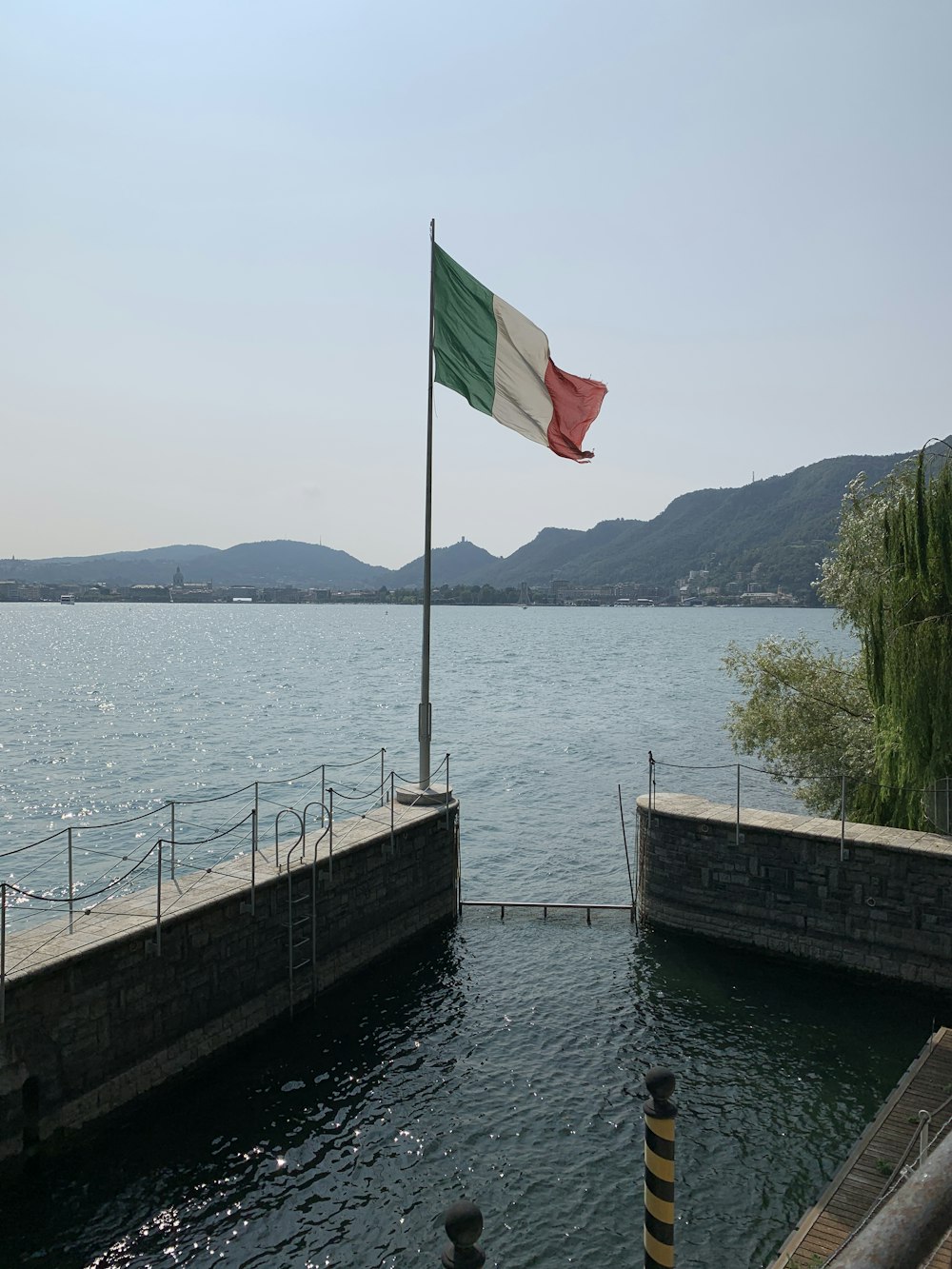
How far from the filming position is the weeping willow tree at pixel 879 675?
19469 millimetres

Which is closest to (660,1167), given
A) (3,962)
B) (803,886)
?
(3,962)

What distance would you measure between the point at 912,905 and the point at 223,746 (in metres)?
41.2

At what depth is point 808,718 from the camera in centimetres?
2712

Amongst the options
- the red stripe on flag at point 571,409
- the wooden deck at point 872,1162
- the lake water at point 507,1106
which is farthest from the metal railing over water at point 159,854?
the wooden deck at point 872,1162

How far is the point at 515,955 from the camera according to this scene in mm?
20562

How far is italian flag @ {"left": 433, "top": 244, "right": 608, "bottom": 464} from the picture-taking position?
65.5ft

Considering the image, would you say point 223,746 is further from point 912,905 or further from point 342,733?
point 912,905

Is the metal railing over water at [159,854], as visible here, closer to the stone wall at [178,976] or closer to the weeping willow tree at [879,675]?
the stone wall at [178,976]

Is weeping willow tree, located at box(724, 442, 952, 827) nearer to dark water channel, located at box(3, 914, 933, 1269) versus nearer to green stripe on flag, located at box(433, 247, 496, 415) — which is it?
dark water channel, located at box(3, 914, 933, 1269)

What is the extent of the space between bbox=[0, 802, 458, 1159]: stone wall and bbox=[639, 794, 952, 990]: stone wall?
19.1ft

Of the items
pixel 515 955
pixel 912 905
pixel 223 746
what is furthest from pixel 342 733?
pixel 912 905

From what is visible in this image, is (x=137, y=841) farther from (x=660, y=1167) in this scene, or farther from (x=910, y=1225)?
(x=910, y=1225)

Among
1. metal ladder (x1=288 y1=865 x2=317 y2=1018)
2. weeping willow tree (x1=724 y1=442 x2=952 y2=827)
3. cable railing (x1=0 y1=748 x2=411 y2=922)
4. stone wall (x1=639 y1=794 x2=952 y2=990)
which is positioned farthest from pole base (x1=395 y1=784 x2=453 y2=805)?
weeping willow tree (x1=724 y1=442 x2=952 y2=827)

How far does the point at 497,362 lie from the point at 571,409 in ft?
6.54
